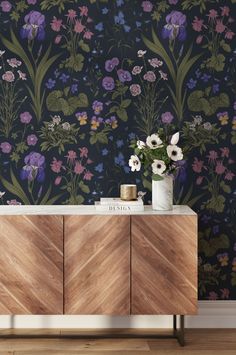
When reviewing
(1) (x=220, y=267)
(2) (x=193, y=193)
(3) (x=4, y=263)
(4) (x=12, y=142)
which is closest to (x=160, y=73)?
(2) (x=193, y=193)

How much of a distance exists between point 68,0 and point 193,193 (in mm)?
1415

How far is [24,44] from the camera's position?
11.7 feet

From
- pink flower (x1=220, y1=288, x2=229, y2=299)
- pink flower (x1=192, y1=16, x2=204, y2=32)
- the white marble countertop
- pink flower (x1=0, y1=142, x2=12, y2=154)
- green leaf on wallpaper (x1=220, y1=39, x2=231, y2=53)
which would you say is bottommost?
pink flower (x1=220, y1=288, x2=229, y2=299)

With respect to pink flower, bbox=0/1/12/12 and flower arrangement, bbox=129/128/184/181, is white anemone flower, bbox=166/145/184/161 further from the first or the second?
pink flower, bbox=0/1/12/12

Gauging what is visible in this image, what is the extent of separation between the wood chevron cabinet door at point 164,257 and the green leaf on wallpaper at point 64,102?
0.85m

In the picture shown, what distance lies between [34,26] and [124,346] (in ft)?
6.48

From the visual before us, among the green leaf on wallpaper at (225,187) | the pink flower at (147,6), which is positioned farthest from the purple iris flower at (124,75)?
the green leaf on wallpaper at (225,187)

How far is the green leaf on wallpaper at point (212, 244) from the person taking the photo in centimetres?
361

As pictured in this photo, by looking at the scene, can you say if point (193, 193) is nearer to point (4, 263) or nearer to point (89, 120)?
point (89, 120)

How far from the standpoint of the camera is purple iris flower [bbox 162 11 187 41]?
11.7 feet

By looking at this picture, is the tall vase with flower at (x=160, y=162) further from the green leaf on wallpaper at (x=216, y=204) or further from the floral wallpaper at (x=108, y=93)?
the green leaf on wallpaper at (x=216, y=204)

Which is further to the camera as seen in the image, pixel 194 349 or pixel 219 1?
pixel 219 1

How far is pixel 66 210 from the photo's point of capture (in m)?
3.31

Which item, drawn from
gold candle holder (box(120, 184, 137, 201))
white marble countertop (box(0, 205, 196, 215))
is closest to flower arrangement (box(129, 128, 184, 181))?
gold candle holder (box(120, 184, 137, 201))
